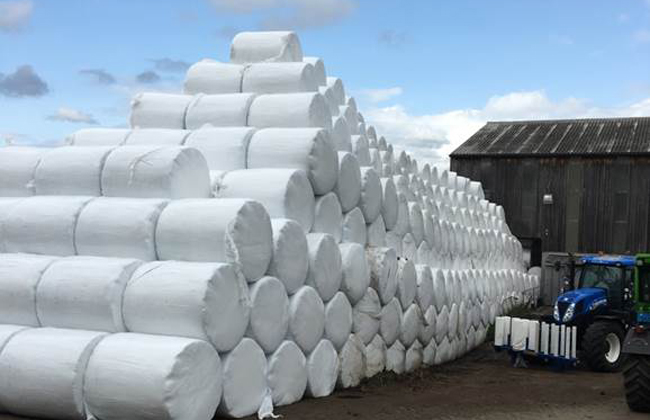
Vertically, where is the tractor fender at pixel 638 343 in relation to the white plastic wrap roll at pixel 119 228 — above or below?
below

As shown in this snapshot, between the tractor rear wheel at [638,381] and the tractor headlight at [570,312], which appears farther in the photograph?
the tractor headlight at [570,312]

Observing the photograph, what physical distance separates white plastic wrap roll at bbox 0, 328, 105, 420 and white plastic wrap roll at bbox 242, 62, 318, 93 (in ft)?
12.6

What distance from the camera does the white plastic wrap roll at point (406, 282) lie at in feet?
30.7

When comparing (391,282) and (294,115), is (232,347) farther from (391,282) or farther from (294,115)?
(391,282)

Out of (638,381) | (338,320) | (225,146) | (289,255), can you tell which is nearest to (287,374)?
(289,255)

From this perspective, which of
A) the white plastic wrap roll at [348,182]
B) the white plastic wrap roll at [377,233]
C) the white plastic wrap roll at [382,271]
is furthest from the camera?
the white plastic wrap roll at [377,233]

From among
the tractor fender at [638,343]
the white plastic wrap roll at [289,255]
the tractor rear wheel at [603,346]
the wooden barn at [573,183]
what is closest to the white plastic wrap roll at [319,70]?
the white plastic wrap roll at [289,255]

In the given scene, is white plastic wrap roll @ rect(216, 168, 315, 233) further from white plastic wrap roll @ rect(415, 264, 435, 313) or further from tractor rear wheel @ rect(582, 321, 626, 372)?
tractor rear wheel @ rect(582, 321, 626, 372)

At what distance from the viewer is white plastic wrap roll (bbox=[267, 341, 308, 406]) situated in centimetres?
641

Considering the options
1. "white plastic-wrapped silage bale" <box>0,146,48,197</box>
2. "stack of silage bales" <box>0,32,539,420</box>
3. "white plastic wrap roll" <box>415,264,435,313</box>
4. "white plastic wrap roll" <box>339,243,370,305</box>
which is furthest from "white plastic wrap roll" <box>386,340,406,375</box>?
"white plastic-wrapped silage bale" <box>0,146,48,197</box>

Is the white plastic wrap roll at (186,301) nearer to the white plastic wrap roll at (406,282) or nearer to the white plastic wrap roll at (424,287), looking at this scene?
the white plastic wrap roll at (406,282)

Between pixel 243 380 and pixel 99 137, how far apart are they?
3.66 meters

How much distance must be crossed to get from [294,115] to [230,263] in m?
2.45

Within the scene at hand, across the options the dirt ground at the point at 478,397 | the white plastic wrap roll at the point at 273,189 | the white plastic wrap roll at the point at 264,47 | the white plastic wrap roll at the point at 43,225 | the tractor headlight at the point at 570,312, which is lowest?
the dirt ground at the point at 478,397
